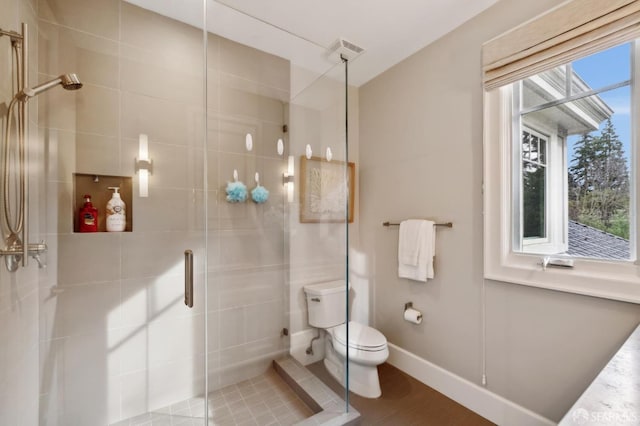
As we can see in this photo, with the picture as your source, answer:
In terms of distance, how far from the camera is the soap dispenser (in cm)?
158

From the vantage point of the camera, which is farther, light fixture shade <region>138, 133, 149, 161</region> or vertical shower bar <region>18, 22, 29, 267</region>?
light fixture shade <region>138, 133, 149, 161</region>

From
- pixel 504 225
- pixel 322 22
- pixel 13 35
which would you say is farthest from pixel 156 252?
pixel 504 225

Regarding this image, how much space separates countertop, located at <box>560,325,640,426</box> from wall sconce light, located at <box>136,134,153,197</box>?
79.3 inches

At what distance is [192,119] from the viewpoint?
1.79 meters

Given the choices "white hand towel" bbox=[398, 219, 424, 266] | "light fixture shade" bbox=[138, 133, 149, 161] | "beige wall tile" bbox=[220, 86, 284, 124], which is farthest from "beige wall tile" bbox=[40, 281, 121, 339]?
"white hand towel" bbox=[398, 219, 424, 266]

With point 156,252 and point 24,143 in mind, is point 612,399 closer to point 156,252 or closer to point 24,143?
point 156,252

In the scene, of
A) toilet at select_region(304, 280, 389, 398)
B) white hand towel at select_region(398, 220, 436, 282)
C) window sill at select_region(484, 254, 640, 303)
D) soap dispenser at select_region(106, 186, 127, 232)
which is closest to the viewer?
window sill at select_region(484, 254, 640, 303)

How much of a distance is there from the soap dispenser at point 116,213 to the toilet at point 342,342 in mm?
1296

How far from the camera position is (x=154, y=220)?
1697mm

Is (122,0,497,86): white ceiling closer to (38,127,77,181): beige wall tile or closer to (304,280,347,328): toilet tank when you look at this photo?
(38,127,77,181): beige wall tile

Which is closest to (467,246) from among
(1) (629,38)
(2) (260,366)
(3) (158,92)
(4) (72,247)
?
(1) (629,38)

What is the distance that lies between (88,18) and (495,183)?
255 cm

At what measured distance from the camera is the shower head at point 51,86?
116 centimetres

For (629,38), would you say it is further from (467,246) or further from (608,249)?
(467,246)
